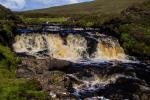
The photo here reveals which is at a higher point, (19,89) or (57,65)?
(19,89)

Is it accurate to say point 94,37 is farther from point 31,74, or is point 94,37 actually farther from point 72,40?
point 31,74

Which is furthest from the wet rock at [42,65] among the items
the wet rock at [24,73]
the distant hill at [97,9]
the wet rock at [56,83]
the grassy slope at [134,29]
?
the distant hill at [97,9]

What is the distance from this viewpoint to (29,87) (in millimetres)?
41688

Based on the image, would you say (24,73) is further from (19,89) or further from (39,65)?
(19,89)

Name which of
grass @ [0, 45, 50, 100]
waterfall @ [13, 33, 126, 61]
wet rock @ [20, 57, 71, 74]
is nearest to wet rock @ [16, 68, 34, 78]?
wet rock @ [20, 57, 71, 74]

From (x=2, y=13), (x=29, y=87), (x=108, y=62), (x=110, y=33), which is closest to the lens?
(x=29, y=87)

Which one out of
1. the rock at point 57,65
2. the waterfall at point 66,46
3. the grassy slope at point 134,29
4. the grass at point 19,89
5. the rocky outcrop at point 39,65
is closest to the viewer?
the grass at point 19,89

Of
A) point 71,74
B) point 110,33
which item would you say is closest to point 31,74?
point 71,74

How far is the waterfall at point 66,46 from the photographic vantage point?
62000 millimetres

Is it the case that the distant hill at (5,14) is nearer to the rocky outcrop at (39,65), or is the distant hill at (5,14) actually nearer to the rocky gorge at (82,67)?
the rocky gorge at (82,67)

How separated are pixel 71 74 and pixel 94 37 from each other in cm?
1406

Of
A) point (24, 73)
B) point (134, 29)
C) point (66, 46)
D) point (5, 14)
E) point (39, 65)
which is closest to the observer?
point (24, 73)

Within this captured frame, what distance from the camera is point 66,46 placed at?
63312mm

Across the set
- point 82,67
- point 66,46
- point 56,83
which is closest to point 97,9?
point 66,46
